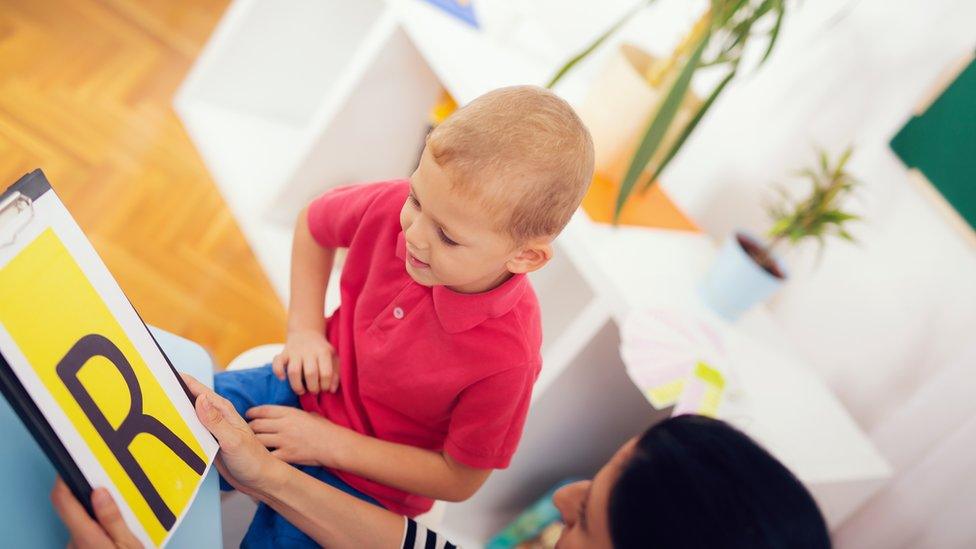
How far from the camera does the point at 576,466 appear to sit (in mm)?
1319

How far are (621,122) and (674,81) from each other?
181mm

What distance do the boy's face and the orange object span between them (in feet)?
1.84

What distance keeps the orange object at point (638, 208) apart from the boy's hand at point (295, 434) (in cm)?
67

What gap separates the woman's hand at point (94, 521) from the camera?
0.39 metres

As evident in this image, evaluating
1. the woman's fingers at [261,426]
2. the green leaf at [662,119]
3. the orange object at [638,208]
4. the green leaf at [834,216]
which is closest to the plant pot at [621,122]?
the orange object at [638,208]

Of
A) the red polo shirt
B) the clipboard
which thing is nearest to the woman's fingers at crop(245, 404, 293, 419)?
the red polo shirt

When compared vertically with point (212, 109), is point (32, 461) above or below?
above

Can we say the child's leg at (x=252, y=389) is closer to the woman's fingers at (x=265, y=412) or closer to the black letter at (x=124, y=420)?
the woman's fingers at (x=265, y=412)

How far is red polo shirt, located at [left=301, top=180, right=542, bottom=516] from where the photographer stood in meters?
0.67

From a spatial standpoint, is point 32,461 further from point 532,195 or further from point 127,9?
point 127,9

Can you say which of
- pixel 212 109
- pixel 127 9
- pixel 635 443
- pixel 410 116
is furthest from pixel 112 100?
pixel 635 443

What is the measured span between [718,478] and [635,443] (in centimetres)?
9

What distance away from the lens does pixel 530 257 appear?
630 mm

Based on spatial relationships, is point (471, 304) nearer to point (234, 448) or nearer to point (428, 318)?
point (428, 318)
